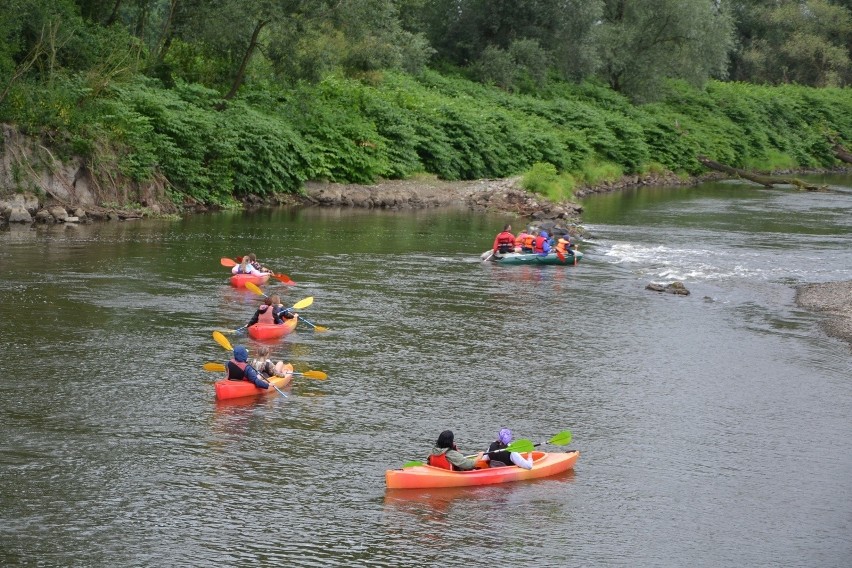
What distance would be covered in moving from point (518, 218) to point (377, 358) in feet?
79.3

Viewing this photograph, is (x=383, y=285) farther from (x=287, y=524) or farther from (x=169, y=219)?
(x=287, y=524)

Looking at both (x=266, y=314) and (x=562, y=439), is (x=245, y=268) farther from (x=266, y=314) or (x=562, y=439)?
(x=562, y=439)

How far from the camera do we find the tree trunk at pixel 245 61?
146 ft

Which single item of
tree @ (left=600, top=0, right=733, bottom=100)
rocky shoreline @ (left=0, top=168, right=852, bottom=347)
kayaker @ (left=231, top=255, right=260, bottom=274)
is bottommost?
kayaker @ (left=231, top=255, right=260, bottom=274)

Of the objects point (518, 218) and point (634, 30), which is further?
point (634, 30)

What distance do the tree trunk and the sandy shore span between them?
2317 cm

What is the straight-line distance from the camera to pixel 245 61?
45781 millimetres

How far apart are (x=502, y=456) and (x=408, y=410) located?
314 centimetres

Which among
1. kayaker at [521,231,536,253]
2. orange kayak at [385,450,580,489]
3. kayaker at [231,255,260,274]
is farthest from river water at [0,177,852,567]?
kayaker at [521,231,536,253]

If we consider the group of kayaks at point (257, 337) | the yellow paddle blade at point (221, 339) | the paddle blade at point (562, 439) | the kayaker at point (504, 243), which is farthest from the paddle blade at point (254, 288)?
the paddle blade at point (562, 439)

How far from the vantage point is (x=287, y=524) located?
14438 mm

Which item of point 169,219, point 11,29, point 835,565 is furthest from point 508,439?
point 11,29

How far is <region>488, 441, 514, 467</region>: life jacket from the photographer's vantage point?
1647 cm

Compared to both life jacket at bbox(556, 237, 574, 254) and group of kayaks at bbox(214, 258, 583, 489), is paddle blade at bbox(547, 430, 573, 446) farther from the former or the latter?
life jacket at bbox(556, 237, 574, 254)
